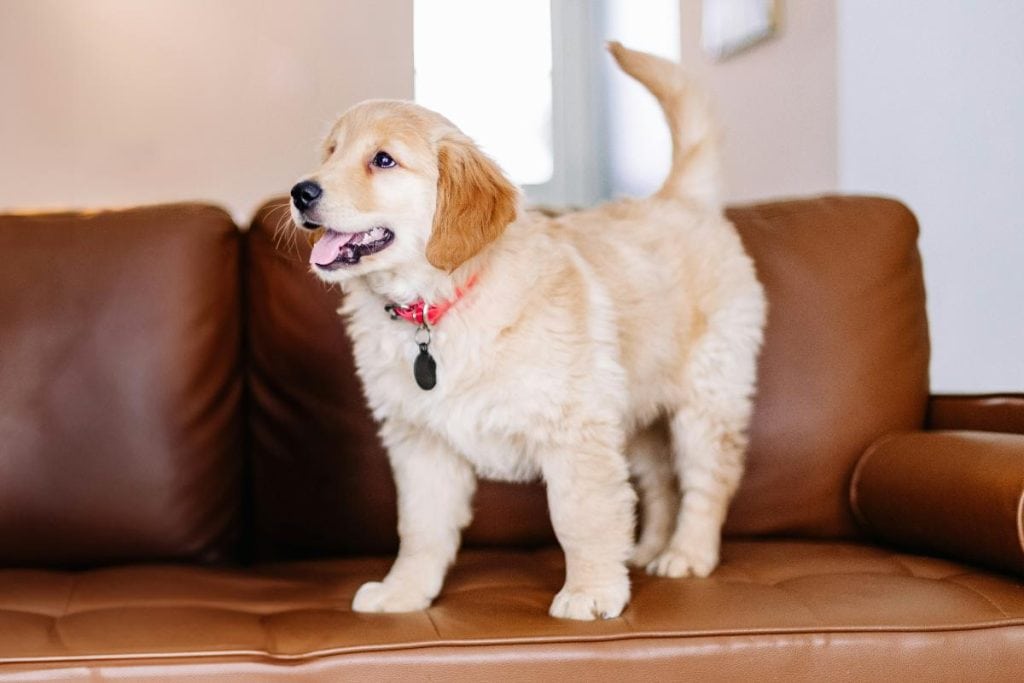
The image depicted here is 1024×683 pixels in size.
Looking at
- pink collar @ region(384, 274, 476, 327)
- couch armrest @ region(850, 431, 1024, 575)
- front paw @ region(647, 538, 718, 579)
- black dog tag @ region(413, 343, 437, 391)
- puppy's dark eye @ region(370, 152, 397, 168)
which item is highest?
puppy's dark eye @ region(370, 152, 397, 168)

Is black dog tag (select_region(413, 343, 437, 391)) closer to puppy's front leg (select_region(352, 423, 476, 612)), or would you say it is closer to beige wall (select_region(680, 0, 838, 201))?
puppy's front leg (select_region(352, 423, 476, 612))

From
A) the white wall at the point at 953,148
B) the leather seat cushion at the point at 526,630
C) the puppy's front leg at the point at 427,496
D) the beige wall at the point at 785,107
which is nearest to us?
the leather seat cushion at the point at 526,630

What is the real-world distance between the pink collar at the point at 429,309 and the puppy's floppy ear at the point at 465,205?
0.10 metres

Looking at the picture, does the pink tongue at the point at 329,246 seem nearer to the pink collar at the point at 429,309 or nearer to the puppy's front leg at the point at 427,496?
the pink collar at the point at 429,309

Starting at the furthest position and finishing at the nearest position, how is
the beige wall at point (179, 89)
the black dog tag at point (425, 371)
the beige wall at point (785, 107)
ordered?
the beige wall at point (179, 89) → the beige wall at point (785, 107) → the black dog tag at point (425, 371)

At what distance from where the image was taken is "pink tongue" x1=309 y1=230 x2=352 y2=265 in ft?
5.88

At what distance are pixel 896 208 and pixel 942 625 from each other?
47.8 inches

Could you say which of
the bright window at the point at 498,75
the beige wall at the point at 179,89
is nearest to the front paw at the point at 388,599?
the beige wall at the point at 179,89

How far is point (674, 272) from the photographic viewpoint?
2240mm

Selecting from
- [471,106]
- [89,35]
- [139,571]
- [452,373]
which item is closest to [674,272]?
[452,373]

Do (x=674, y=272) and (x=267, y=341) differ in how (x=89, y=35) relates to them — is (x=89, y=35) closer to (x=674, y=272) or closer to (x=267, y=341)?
(x=267, y=341)

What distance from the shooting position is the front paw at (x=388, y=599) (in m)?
1.79

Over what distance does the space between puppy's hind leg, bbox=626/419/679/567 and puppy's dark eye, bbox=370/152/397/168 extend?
88 centimetres

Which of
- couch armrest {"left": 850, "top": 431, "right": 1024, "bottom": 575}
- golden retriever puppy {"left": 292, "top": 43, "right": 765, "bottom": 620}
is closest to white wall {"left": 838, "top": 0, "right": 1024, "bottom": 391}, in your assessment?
couch armrest {"left": 850, "top": 431, "right": 1024, "bottom": 575}
